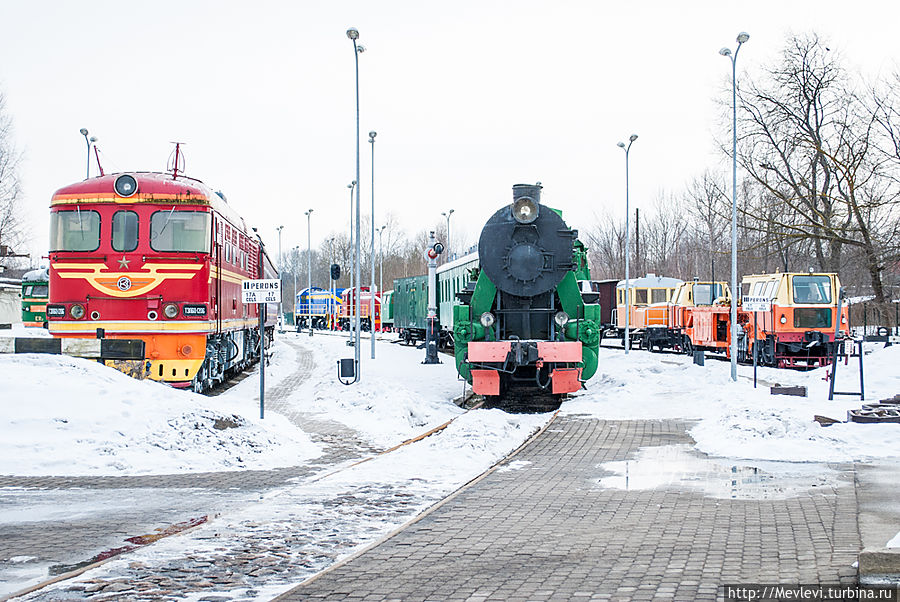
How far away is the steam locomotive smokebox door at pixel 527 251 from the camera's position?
56.4ft

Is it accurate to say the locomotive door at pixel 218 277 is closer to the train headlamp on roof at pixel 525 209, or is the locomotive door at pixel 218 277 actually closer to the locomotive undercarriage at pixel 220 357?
the locomotive undercarriage at pixel 220 357

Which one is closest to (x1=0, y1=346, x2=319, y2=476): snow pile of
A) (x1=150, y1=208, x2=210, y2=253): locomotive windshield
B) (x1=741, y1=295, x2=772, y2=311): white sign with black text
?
(x1=150, y1=208, x2=210, y2=253): locomotive windshield

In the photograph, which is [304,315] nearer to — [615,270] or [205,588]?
[615,270]

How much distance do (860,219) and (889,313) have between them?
383 cm

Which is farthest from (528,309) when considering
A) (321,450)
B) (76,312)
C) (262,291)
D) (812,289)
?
(812,289)

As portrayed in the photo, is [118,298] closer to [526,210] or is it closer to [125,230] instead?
[125,230]

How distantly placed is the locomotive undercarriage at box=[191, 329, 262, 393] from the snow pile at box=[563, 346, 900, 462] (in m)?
6.97

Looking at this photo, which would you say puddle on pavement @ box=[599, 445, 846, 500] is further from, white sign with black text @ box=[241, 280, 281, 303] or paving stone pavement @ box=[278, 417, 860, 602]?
white sign with black text @ box=[241, 280, 281, 303]

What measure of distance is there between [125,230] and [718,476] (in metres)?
11.9

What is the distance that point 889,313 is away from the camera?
34062mm

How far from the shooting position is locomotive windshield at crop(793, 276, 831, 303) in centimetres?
2753

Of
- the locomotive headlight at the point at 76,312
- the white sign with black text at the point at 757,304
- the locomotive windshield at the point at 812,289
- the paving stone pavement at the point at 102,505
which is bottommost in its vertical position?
the paving stone pavement at the point at 102,505

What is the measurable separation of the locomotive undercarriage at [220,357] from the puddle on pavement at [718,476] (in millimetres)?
9448

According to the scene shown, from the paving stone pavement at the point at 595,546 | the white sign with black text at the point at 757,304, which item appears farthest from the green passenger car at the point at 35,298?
the paving stone pavement at the point at 595,546
